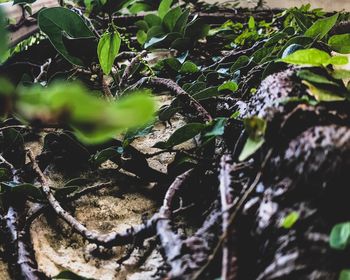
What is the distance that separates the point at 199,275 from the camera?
1.51 ft

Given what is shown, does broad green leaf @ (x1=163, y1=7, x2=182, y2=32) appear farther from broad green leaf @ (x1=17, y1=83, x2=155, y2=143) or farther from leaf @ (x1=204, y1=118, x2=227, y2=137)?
broad green leaf @ (x1=17, y1=83, x2=155, y2=143)

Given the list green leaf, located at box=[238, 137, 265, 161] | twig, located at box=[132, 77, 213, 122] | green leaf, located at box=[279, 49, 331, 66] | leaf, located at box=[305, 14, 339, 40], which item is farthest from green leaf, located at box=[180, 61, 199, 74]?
green leaf, located at box=[238, 137, 265, 161]

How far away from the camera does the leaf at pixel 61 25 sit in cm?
89

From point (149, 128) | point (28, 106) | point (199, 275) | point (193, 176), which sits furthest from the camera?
point (149, 128)

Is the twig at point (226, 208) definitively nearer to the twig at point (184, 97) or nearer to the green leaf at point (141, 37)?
the twig at point (184, 97)

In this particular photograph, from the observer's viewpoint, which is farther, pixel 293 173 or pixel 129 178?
pixel 129 178

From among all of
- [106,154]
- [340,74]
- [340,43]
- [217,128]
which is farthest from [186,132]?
[340,43]

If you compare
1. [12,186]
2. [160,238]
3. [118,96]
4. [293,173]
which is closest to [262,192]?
[293,173]

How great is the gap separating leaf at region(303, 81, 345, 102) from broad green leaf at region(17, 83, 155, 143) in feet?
1.44

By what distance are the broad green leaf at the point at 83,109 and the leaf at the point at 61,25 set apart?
0.72m

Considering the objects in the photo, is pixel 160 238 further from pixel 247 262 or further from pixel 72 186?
pixel 72 186

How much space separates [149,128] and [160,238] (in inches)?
13.6

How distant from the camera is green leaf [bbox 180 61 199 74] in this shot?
3.68 ft

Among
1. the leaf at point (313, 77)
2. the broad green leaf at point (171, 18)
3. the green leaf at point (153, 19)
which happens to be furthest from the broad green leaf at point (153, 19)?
the leaf at point (313, 77)
